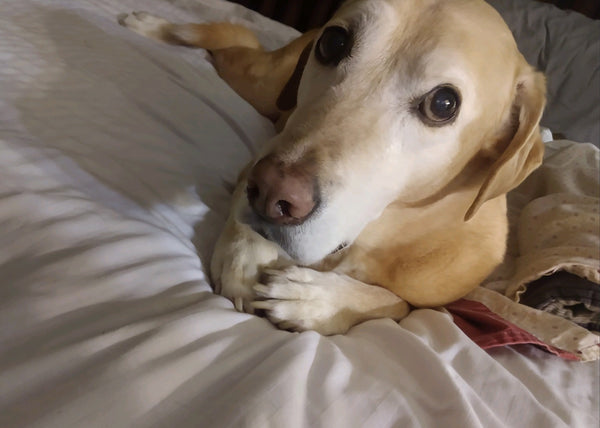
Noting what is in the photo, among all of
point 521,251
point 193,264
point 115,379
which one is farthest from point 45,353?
point 521,251

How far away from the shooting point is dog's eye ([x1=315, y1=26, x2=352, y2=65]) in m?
1.16

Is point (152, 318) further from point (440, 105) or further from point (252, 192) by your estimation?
point (440, 105)

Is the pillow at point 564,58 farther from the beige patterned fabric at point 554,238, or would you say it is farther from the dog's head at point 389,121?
the dog's head at point 389,121

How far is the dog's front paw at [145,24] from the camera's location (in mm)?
2031

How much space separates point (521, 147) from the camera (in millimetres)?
1196

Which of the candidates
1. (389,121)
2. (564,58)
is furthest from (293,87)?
(564,58)

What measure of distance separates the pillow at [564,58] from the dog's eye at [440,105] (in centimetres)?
196

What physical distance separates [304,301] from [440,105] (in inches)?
19.3

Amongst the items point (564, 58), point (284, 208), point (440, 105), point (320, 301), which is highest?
point (440, 105)

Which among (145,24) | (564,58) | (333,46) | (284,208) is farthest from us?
(564,58)

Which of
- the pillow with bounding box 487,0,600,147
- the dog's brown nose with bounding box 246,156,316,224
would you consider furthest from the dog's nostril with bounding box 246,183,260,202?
the pillow with bounding box 487,0,600,147

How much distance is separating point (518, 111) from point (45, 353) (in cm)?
112

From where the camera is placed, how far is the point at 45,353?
0.70 metres

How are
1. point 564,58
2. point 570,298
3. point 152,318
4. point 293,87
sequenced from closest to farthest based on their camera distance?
point 152,318
point 570,298
point 293,87
point 564,58
